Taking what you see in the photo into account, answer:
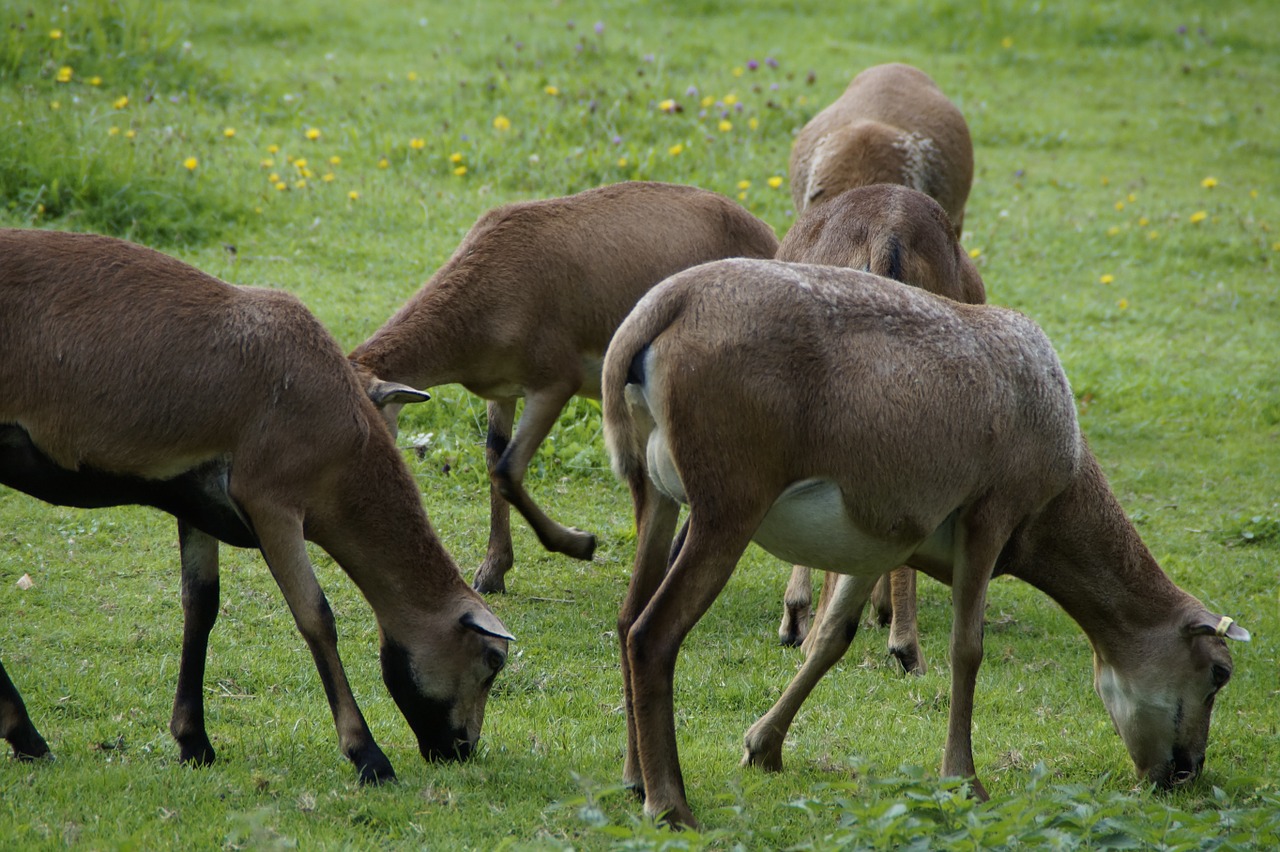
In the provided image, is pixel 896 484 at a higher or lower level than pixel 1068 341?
higher

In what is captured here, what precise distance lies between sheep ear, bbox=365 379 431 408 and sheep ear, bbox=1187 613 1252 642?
9.87ft

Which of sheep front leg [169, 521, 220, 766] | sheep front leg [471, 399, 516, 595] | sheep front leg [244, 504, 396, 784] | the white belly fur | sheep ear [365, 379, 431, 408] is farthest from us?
sheep front leg [471, 399, 516, 595]

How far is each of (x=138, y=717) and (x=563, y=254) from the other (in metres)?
3.09

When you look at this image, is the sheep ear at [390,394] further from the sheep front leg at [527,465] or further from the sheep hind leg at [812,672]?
the sheep hind leg at [812,672]

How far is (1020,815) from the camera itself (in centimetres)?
376

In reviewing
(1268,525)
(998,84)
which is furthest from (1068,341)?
(998,84)

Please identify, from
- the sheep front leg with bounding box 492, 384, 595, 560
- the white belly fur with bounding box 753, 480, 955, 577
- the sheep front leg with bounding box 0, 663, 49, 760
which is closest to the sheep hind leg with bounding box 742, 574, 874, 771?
the white belly fur with bounding box 753, 480, 955, 577

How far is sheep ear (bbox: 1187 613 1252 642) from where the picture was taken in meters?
4.97

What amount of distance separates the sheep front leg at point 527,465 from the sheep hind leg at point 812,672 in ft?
6.89

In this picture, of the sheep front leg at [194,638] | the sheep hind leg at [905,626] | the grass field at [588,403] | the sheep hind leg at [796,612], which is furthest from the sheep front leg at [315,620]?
the sheep hind leg at [905,626]

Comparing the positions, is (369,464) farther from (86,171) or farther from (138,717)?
(86,171)

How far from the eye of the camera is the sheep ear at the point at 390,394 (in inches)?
216

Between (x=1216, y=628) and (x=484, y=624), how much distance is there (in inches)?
104

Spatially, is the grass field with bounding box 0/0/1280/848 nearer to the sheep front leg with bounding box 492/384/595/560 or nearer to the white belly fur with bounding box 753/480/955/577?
the sheep front leg with bounding box 492/384/595/560
